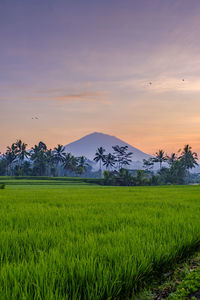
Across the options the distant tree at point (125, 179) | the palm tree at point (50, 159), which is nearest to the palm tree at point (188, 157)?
the distant tree at point (125, 179)

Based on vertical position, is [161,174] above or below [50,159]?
below

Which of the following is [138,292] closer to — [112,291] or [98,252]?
[112,291]

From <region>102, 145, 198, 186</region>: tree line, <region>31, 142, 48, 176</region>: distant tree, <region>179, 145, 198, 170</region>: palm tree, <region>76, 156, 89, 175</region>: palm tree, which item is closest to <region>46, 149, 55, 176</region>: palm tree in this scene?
<region>31, 142, 48, 176</region>: distant tree

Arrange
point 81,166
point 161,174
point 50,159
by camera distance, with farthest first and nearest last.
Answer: point 50,159 < point 81,166 < point 161,174

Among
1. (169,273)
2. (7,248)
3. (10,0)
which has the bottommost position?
(169,273)

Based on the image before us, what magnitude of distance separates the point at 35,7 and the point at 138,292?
20.8 m

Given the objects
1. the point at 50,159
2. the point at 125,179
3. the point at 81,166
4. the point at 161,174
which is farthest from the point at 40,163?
the point at 161,174

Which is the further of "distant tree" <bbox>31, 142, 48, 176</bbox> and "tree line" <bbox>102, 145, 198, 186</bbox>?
"distant tree" <bbox>31, 142, 48, 176</bbox>

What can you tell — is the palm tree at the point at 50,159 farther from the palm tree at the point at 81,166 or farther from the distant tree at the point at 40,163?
the palm tree at the point at 81,166

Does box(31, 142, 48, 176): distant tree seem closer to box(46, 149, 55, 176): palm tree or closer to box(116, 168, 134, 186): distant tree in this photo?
box(46, 149, 55, 176): palm tree

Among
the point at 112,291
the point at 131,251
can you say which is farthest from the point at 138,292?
the point at 131,251

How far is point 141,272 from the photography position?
7.05ft

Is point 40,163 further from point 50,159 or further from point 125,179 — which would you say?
point 125,179

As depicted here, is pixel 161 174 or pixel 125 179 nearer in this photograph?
pixel 125 179
